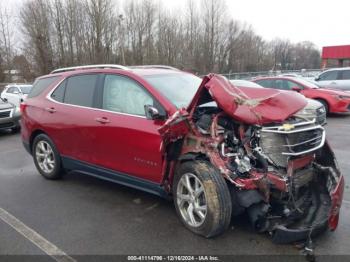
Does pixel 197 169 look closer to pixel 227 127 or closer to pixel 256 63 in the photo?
pixel 227 127

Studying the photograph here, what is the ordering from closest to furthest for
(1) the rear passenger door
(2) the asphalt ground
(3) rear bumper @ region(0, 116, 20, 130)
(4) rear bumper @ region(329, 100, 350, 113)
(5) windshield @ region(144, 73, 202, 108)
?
→ (2) the asphalt ground < (5) windshield @ region(144, 73, 202, 108) < (1) the rear passenger door < (3) rear bumper @ region(0, 116, 20, 130) < (4) rear bumper @ region(329, 100, 350, 113)

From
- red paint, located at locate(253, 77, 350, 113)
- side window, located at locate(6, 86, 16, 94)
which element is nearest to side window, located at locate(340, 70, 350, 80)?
red paint, located at locate(253, 77, 350, 113)

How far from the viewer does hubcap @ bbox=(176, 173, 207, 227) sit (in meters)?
3.40

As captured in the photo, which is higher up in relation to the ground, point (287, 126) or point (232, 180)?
point (287, 126)

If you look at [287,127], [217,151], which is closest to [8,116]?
[217,151]

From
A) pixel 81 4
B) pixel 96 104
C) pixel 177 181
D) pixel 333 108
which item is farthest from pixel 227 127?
pixel 81 4

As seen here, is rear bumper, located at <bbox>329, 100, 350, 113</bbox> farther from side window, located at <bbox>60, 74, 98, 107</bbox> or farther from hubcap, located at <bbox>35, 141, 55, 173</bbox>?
hubcap, located at <bbox>35, 141, 55, 173</bbox>

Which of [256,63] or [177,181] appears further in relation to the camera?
[256,63]

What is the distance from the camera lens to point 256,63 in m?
60.4

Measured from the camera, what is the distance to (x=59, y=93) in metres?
5.22

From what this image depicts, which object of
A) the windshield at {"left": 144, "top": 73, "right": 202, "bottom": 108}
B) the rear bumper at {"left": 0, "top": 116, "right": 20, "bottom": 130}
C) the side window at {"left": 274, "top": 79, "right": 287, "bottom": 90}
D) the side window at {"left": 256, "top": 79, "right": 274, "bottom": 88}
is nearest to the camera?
the windshield at {"left": 144, "top": 73, "right": 202, "bottom": 108}

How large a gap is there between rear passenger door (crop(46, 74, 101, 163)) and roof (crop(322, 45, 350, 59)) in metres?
48.0

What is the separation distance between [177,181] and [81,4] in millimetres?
40728

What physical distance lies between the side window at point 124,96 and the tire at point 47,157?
142 cm
